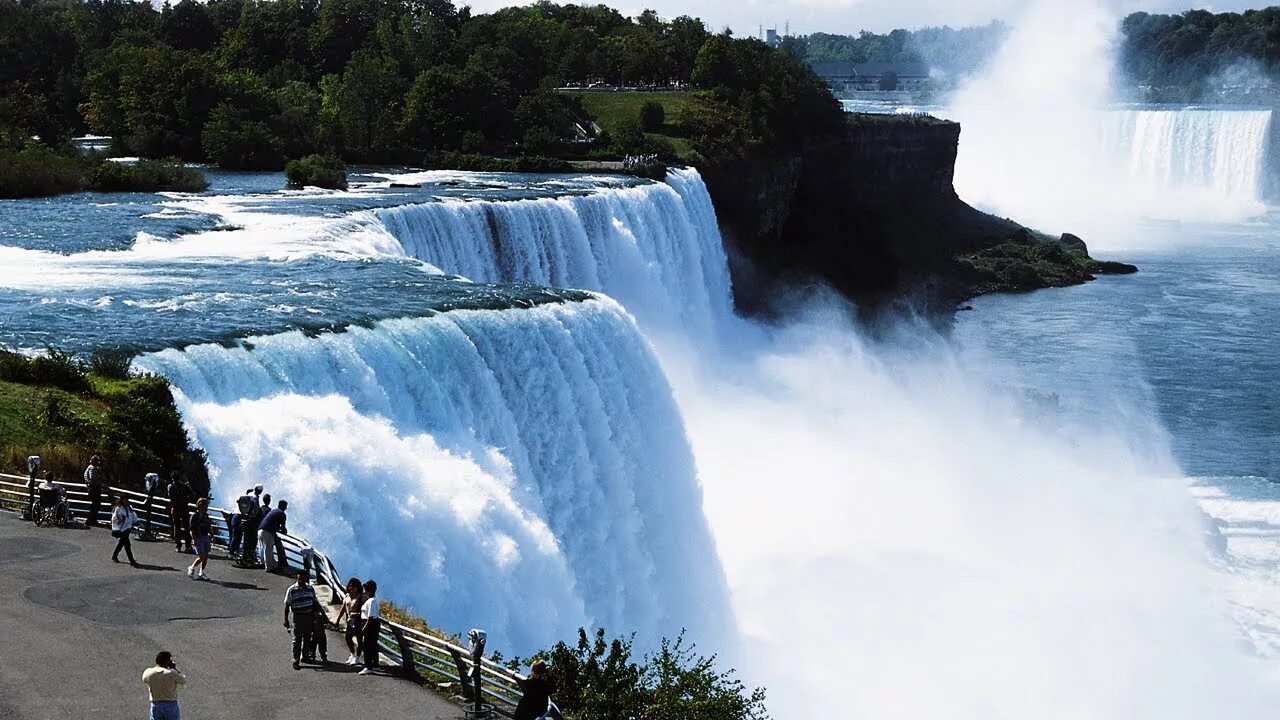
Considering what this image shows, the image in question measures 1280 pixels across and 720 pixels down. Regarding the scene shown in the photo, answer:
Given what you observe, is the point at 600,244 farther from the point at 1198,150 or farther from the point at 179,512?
the point at 1198,150

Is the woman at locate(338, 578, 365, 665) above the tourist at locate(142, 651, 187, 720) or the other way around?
the other way around

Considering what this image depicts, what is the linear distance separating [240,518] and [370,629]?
424 centimetres

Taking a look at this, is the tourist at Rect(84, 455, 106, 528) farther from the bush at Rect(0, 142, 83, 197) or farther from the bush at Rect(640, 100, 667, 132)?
the bush at Rect(640, 100, 667, 132)

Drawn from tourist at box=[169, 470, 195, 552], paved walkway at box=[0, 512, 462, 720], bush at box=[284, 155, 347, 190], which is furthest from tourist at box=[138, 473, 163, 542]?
bush at box=[284, 155, 347, 190]

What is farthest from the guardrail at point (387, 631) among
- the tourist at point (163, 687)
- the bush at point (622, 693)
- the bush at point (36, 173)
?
the bush at point (36, 173)

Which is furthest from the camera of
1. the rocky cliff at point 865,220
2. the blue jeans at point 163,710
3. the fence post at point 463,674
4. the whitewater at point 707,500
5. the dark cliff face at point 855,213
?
the rocky cliff at point 865,220

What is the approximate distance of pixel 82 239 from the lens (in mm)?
41938

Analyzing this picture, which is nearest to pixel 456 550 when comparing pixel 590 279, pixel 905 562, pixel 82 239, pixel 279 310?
pixel 279 310

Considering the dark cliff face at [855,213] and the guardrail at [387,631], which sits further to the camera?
the dark cliff face at [855,213]

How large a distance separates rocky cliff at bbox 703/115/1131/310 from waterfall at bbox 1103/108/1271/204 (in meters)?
32.7

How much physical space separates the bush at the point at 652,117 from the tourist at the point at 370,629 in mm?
64339

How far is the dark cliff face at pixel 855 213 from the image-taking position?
72.7 meters

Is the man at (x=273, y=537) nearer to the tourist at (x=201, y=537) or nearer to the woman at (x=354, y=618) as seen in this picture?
the tourist at (x=201, y=537)

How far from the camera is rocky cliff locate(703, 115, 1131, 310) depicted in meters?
72.9
